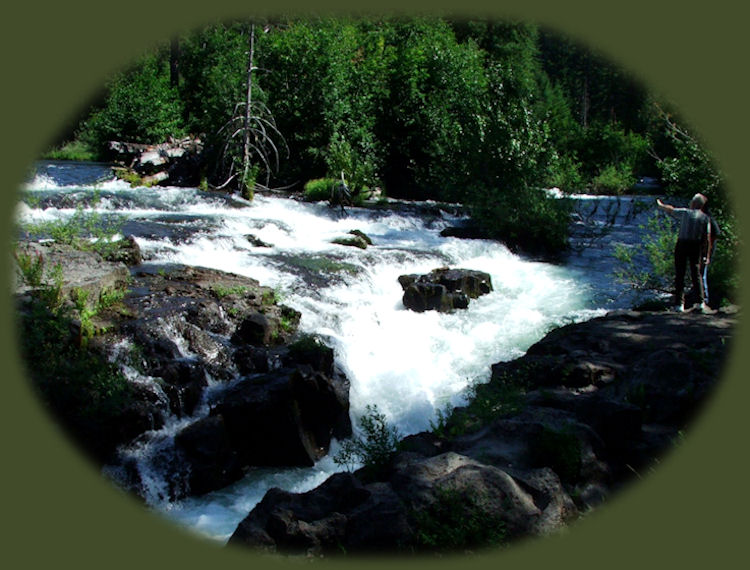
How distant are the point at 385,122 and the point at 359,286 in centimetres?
1740

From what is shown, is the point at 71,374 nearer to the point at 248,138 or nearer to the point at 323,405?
the point at 323,405

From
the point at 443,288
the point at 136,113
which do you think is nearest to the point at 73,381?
the point at 443,288

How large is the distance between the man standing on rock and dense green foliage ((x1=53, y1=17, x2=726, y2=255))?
2576mm

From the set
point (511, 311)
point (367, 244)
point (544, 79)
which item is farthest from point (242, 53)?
point (544, 79)

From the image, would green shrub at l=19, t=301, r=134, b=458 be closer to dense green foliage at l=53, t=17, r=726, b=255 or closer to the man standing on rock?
the man standing on rock

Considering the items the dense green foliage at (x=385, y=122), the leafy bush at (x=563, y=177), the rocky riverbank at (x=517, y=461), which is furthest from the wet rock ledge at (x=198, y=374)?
the leafy bush at (x=563, y=177)

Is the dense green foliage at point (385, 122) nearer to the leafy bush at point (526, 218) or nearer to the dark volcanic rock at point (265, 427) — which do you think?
the leafy bush at point (526, 218)

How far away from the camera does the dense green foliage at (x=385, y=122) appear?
863 inches

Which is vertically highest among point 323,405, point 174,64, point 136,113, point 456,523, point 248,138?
point 174,64

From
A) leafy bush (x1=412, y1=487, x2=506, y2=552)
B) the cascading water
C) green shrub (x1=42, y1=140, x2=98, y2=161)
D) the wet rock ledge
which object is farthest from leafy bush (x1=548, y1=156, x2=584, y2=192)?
green shrub (x1=42, y1=140, x2=98, y2=161)

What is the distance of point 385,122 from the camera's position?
2922 centimetres

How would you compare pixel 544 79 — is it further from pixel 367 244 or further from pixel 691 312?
pixel 691 312

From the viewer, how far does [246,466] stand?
8.18 meters

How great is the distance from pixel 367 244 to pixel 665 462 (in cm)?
1259
